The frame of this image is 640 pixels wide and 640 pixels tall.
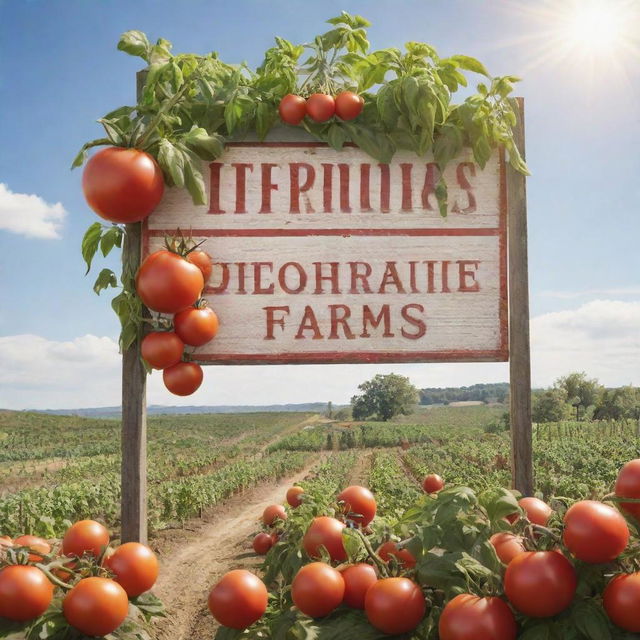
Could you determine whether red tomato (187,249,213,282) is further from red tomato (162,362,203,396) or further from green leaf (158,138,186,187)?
red tomato (162,362,203,396)

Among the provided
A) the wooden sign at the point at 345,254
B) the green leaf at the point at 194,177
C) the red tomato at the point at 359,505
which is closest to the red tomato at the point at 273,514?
the wooden sign at the point at 345,254

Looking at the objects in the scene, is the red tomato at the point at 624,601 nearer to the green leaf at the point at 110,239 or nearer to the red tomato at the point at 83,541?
the red tomato at the point at 83,541

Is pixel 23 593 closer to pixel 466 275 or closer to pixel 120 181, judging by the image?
pixel 120 181

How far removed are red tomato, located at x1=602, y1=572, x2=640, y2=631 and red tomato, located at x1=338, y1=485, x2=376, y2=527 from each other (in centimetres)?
114

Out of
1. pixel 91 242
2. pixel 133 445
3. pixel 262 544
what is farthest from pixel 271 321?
pixel 262 544

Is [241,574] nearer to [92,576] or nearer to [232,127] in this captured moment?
[92,576]

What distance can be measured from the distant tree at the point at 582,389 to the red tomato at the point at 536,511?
85.2 meters

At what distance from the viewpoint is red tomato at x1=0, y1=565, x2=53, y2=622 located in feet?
7.98

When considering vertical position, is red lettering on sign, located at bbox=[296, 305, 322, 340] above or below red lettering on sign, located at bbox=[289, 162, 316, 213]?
below

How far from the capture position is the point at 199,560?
31.4 ft

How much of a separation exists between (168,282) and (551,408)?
76428 mm

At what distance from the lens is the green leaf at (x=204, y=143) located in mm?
3406

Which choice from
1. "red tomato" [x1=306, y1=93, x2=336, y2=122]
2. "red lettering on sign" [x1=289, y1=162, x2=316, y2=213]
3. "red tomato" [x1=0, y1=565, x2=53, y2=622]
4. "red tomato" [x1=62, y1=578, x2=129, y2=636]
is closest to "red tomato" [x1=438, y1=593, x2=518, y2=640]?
"red tomato" [x1=62, y1=578, x2=129, y2=636]

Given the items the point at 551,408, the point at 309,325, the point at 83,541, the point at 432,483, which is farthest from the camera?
the point at 551,408
